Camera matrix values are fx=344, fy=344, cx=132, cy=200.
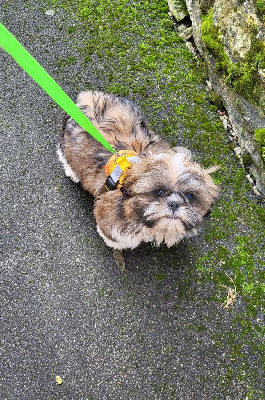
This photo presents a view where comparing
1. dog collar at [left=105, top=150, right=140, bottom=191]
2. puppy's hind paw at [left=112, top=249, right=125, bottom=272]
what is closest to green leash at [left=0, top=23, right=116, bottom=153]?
dog collar at [left=105, top=150, right=140, bottom=191]

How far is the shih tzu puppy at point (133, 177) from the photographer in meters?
2.74

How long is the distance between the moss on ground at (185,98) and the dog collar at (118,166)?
4.55 ft

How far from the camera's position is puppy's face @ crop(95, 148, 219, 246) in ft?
8.93

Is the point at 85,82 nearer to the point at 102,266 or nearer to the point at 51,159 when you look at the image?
the point at 51,159

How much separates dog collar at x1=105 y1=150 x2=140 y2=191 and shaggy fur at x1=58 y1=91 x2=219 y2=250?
73mm

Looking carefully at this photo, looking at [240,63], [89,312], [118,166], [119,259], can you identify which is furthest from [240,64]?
[89,312]

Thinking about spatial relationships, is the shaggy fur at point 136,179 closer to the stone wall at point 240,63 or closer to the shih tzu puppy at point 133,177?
the shih tzu puppy at point 133,177

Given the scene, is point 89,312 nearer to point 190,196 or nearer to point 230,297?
point 230,297

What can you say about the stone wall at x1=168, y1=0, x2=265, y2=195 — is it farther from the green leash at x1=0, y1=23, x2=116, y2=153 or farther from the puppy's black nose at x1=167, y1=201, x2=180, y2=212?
the green leash at x1=0, y1=23, x2=116, y2=153

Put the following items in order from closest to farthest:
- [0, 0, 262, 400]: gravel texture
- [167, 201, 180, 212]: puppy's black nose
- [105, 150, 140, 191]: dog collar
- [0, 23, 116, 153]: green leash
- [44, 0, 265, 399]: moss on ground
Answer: [0, 23, 116, 153]: green leash → [167, 201, 180, 212]: puppy's black nose → [105, 150, 140, 191]: dog collar → [0, 0, 262, 400]: gravel texture → [44, 0, 265, 399]: moss on ground

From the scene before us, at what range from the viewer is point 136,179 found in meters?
2.87

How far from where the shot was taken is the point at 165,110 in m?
4.97

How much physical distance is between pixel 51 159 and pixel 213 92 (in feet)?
8.24

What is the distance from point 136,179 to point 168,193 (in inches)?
12.5
